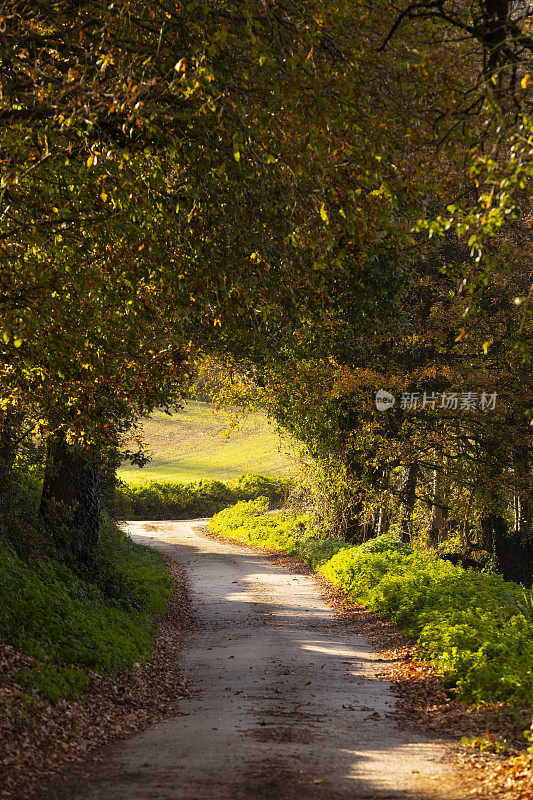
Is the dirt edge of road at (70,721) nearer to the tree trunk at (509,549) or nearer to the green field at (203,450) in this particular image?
the tree trunk at (509,549)

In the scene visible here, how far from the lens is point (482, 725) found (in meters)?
8.32

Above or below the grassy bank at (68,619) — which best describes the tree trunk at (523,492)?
above

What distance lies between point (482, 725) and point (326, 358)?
11591 millimetres

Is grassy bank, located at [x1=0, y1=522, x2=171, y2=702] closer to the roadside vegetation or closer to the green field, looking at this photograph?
the roadside vegetation

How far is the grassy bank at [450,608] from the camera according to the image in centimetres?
950

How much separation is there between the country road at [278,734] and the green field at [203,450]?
5353 cm

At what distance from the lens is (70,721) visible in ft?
26.4

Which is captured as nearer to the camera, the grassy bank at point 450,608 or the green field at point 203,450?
the grassy bank at point 450,608

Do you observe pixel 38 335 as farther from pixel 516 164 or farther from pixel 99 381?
pixel 516 164

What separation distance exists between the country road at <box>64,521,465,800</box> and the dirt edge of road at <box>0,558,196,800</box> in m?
0.28

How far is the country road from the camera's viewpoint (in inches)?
246

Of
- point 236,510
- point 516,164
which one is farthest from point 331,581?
point 236,510

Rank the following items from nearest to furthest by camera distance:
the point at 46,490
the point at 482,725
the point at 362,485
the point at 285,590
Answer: the point at 482,725
the point at 46,490
the point at 285,590
the point at 362,485

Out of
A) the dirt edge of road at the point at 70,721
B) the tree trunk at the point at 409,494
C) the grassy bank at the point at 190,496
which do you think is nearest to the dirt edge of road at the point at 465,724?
the dirt edge of road at the point at 70,721
